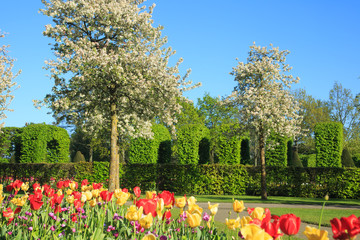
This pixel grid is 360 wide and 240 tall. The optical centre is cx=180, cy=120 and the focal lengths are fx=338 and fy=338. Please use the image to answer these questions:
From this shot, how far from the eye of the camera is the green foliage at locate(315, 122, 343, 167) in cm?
2284

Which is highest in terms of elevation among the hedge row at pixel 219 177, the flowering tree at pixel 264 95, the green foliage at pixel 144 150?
the flowering tree at pixel 264 95

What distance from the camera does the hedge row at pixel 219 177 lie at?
2138 cm

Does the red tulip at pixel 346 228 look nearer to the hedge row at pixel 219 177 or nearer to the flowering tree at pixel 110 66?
the flowering tree at pixel 110 66

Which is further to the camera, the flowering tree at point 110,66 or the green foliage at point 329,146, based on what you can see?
the green foliage at point 329,146

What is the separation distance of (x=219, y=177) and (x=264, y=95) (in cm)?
663

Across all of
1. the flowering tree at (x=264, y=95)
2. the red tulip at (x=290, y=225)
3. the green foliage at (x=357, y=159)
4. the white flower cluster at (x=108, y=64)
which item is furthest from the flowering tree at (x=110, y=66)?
the green foliage at (x=357, y=159)

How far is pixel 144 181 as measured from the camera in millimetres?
21562

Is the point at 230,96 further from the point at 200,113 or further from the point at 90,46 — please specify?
the point at 200,113

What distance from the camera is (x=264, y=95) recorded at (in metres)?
18.0

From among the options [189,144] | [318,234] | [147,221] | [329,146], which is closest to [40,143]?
[189,144]

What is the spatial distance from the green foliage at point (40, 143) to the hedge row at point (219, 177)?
1.94 meters

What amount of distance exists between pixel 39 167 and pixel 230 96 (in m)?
13.3

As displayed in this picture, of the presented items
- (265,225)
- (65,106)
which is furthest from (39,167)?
(265,225)

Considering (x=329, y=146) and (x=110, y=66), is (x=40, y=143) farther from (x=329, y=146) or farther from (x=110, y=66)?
(x=329, y=146)
